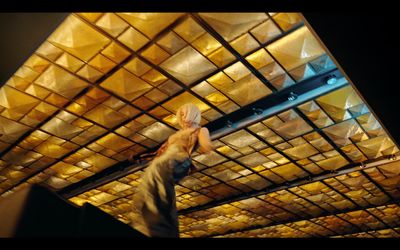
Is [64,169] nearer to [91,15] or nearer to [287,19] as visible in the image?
[91,15]

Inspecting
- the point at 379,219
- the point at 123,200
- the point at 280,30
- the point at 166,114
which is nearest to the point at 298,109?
the point at 280,30

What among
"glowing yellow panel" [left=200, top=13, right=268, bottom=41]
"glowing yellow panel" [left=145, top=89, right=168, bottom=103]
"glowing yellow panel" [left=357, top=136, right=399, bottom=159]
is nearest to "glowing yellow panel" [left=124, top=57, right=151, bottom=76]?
"glowing yellow panel" [left=145, top=89, right=168, bottom=103]

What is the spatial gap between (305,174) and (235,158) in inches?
95.8

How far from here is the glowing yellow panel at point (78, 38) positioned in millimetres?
4406

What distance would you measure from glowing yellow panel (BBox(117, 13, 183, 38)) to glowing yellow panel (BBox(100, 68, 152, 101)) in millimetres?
1103

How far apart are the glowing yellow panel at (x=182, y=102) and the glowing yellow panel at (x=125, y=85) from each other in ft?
1.99

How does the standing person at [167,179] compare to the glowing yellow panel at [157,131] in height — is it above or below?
below

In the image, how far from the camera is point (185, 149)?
308cm

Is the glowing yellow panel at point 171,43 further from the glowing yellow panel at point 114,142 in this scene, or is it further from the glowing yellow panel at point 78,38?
the glowing yellow panel at point 114,142

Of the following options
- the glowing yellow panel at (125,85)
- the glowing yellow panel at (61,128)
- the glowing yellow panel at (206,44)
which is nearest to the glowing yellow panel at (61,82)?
the glowing yellow panel at (125,85)

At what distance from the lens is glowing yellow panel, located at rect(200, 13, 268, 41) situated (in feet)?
14.1

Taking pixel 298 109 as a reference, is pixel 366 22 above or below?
below

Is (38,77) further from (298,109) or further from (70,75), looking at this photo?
(298,109)

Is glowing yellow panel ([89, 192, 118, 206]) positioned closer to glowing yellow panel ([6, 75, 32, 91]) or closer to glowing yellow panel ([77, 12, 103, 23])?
→ glowing yellow panel ([6, 75, 32, 91])
